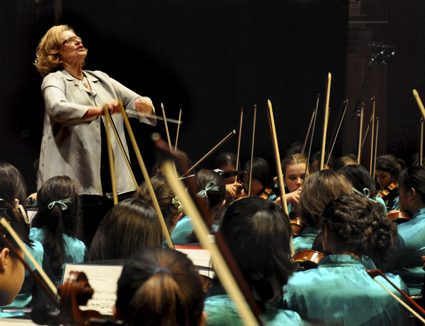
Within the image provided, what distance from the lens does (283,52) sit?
539 centimetres

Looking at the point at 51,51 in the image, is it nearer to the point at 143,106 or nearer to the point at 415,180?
the point at 143,106

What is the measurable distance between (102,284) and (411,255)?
1251 mm

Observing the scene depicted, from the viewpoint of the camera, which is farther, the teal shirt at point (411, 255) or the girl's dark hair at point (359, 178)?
the girl's dark hair at point (359, 178)

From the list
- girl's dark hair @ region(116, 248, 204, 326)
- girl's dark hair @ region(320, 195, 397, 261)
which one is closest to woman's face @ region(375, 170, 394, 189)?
girl's dark hair @ region(320, 195, 397, 261)

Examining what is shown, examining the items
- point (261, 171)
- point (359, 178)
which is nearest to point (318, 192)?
point (359, 178)

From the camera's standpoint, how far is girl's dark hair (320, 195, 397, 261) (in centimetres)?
135

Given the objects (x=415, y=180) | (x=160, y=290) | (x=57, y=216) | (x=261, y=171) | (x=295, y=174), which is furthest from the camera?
(x=261, y=171)

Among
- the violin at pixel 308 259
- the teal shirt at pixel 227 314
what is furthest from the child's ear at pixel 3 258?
the violin at pixel 308 259

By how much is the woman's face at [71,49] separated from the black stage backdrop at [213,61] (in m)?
2.37

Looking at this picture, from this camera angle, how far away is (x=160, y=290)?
2.30 ft

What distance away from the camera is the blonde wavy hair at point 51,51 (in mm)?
1935

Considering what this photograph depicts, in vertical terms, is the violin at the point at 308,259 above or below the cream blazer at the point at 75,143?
below

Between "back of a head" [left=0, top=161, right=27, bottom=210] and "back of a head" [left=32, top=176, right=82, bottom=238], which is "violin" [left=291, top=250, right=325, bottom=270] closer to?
"back of a head" [left=32, top=176, right=82, bottom=238]

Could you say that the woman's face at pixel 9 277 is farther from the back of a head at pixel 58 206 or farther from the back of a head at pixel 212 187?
the back of a head at pixel 212 187
